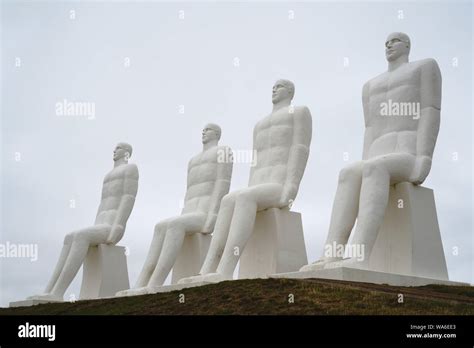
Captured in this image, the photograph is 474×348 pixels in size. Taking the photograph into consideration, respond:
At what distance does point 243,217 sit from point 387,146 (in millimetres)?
3186

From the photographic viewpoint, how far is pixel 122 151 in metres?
23.8

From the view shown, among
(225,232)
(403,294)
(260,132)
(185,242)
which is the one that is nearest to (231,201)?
(225,232)

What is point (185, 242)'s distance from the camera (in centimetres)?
2141

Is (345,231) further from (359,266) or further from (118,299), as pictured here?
(118,299)

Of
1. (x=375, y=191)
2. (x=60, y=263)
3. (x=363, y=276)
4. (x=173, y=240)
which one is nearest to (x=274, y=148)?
(x=173, y=240)

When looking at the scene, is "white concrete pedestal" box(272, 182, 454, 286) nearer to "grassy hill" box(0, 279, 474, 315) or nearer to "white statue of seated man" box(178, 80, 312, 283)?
"grassy hill" box(0, 279, 474, 315)

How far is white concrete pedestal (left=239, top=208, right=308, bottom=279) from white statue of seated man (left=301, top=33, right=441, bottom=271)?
1997 mm

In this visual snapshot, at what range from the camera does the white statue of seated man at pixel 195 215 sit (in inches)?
798

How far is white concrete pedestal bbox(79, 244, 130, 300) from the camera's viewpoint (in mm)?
23047

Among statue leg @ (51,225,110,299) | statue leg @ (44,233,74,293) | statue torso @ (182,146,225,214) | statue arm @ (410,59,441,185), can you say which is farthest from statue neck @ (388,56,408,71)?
statue leg @ (44,233,74,293)

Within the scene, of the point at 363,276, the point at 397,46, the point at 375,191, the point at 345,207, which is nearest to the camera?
the point at 363,276

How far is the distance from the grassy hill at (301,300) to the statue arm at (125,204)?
6231 mm

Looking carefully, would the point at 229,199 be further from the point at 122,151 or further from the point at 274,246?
the point at 122,151

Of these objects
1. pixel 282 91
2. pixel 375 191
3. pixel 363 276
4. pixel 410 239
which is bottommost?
pixel 363 276
